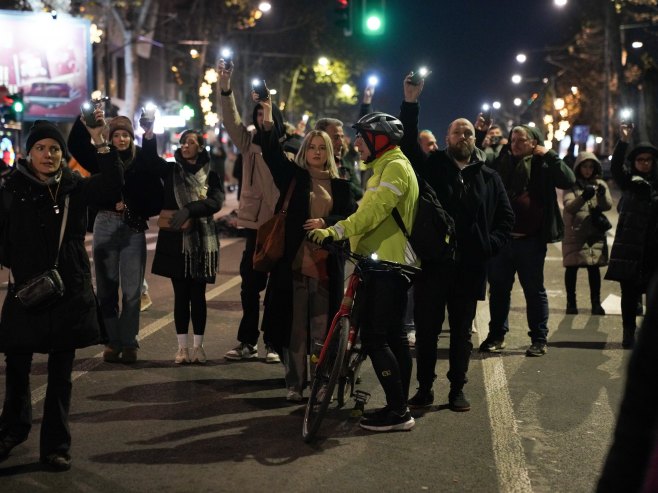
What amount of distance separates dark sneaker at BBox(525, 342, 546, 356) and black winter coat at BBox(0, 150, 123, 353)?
454 centimetres

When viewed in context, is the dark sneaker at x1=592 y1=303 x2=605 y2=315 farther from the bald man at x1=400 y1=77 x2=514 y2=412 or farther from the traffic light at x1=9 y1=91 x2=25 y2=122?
the traffic light at x1=9 y1=91 x2=25 y2=122

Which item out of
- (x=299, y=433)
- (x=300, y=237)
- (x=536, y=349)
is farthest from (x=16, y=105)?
(x=299, y=433)

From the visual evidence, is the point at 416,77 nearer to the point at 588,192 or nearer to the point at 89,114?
the point at 89,114

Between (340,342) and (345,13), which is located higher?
(345,13)

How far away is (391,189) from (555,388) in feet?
8.01

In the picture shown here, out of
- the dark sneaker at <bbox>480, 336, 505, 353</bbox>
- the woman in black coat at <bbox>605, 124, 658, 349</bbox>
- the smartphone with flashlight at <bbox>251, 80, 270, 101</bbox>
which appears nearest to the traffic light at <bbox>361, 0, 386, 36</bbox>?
the woman in black coat at <bbox>605, 124, 658, 349</bbox>

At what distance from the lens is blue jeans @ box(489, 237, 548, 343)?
9.29 m

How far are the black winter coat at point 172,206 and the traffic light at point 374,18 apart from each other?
1144cm

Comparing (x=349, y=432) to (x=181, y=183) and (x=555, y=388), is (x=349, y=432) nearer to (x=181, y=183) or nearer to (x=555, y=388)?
(x=555, y=388)

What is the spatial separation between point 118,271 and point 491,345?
3392 mm

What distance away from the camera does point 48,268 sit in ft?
18.7

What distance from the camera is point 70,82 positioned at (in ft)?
118

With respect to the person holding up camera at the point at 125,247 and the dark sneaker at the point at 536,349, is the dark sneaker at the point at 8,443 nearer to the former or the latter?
the person holding up camera at the point at 125,247

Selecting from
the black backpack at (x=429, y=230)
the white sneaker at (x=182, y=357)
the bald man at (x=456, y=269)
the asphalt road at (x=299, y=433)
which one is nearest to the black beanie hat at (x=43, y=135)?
the asphalt road at (x=299, y=433)
